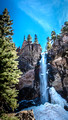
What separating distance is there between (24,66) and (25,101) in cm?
1146

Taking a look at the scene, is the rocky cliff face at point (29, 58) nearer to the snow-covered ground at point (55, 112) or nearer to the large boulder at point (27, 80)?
the large boulder at point (27, 80)

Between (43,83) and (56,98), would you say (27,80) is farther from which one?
(56,98)

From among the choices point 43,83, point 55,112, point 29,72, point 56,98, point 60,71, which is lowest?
point 55,112

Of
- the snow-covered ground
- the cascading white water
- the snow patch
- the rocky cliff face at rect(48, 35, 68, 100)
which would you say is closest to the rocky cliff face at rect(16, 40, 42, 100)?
the cascading white water

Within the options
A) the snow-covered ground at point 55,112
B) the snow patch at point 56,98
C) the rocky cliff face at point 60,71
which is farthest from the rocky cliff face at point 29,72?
the snow-covered ground at point 55,112

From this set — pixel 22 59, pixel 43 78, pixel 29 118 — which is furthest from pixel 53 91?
pixel 22 59

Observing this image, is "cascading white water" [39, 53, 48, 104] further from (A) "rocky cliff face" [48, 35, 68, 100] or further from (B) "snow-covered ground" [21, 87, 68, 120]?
(B) "snow-covered ground" [21, 87, 68, 120]

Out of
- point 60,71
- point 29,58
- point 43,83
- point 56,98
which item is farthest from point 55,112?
point 29,58

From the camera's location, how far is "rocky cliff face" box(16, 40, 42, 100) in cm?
2012

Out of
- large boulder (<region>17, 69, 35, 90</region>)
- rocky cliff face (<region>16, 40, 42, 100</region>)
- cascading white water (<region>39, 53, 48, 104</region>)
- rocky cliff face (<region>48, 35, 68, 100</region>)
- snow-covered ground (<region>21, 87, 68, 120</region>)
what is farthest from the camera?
large boulder (<region>17, 69, 35, 90</region>)

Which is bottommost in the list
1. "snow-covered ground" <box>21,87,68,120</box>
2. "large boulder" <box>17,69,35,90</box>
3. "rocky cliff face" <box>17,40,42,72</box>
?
"snow-covered ground" <box>21,87,68,120</box>

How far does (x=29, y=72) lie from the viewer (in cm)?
2416

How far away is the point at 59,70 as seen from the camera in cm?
2062

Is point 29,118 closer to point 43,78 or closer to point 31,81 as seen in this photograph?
point 31,81
